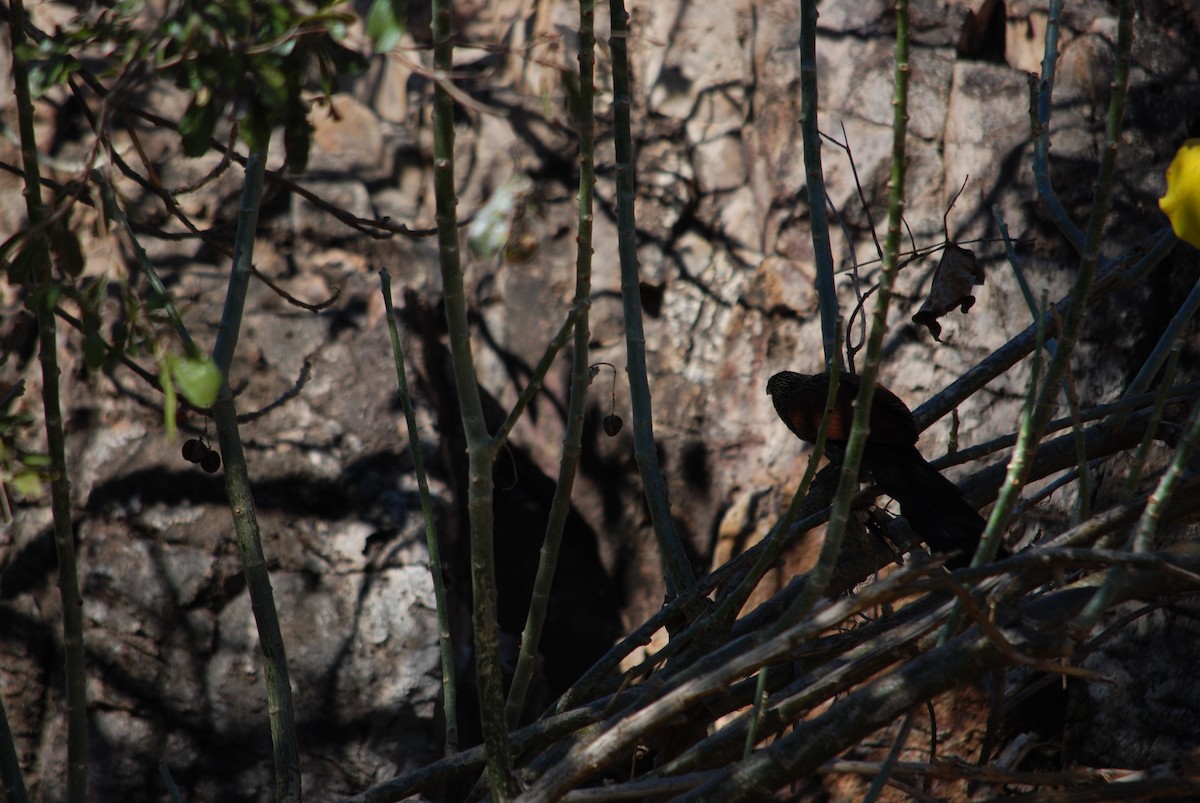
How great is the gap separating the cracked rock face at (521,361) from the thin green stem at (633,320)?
1.18m

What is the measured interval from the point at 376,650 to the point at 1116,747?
2415 mm

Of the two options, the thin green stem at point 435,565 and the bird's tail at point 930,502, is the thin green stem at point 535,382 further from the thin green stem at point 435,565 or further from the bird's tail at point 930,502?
the bird's tail at point 930,502

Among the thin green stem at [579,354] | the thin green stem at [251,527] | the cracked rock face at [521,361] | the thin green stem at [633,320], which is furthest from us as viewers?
the cracked rock face at [521,361]

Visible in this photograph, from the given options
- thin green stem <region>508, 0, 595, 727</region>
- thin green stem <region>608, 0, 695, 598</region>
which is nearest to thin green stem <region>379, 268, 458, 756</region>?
thin green stem <region>508, 0, 595, 727</region>

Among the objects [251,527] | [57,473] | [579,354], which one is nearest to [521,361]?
[251,527]

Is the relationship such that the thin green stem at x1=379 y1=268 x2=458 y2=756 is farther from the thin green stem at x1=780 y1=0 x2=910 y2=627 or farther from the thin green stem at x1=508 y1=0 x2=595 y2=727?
the thin green stem at x1=780 y1=0 x2=910 y2=627

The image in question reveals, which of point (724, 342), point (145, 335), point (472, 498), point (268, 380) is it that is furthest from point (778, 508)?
point (145, 335)

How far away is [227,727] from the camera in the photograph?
3533 mm

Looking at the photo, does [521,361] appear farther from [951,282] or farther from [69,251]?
[69,251]

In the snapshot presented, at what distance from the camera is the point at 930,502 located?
2.30m

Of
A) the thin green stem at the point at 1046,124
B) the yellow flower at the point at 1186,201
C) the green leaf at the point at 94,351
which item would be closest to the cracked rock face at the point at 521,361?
the thin green stem at the point at 1046,124

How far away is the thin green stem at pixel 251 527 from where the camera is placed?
1801 millimetres

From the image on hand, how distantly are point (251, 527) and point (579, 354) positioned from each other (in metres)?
0.73

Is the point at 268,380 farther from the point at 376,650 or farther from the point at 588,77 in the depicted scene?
the point at 588,77
